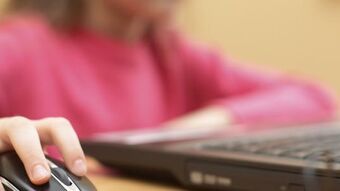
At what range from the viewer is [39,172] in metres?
0.36

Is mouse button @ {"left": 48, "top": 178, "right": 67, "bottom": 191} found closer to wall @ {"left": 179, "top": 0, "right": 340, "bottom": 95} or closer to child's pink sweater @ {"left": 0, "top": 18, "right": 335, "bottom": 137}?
child's pink sweater @ {"left": 0, "top": 18, "right": 335, "bottom": 137}

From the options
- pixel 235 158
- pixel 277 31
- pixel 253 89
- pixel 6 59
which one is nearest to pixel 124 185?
pixel 235 158

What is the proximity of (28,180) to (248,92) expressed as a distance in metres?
0.95

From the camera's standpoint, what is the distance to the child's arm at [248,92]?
1.09 metres

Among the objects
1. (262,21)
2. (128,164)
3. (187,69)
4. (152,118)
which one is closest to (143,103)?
(152,118)

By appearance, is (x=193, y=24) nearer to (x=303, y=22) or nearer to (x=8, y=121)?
(x=303, y=22)

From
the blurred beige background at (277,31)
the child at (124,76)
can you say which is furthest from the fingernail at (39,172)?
the blurred beige background at (277,31)

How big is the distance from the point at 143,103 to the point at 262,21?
69 cm

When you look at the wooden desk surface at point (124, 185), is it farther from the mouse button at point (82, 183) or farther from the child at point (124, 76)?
the child at point (124, 76)

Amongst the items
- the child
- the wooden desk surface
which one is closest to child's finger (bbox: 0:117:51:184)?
the wooden desk surface

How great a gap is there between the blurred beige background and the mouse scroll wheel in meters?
1.28

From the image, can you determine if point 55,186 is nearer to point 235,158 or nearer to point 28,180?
point 28,180

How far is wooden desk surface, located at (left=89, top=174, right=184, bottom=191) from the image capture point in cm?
55

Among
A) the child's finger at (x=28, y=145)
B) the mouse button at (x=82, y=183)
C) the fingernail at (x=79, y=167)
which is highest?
the child's finger at (x=28, y=145)
